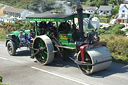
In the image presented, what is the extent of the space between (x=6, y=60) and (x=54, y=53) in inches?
108

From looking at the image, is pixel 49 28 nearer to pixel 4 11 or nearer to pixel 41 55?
pixel 41 55

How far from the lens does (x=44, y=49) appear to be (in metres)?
9.24

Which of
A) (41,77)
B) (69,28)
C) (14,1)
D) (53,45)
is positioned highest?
(14,1)

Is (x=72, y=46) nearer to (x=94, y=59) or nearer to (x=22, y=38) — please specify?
(x=94, y=59)

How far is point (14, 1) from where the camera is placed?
91.8 m

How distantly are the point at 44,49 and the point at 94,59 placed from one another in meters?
2.75

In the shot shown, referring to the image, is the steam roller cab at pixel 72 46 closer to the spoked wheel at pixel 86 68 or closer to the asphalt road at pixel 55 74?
the spoked wheel at pixel 86 68

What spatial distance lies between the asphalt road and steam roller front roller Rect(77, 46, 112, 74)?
25 cm

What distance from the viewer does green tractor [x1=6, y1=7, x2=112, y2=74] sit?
25.2ft

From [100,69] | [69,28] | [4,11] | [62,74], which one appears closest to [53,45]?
[69,28]

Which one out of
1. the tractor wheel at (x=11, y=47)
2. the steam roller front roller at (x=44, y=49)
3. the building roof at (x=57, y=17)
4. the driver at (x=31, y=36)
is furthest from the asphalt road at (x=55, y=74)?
the building roof at (x=57, y=17)

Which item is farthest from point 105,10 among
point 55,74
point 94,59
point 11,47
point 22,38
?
point 94,59

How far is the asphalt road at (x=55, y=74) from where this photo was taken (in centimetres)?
720

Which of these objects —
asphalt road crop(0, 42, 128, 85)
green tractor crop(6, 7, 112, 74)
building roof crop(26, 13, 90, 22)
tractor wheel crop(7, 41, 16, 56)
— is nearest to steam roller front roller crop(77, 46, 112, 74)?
green tractor crop(6, 7, 112, 74)
